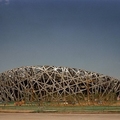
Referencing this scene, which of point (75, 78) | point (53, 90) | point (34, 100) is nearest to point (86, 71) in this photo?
point (75, 78)

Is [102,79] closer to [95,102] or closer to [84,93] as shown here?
[84,93]

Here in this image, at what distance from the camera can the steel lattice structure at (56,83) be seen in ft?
203

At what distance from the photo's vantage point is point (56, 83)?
6322 cm

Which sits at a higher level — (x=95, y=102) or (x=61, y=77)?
(x=61, y=77)

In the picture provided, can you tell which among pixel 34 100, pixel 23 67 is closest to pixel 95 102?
pixel 34 100

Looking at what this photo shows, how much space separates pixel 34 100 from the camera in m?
61.9

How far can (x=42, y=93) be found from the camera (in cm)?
6375

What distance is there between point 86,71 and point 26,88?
13.3 m

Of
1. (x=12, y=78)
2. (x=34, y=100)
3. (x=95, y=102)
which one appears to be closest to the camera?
(x=95, y=102)

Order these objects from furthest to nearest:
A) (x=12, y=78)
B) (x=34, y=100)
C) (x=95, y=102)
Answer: (x=12, y=78), (x=34, y=100), (x=95, y=102)

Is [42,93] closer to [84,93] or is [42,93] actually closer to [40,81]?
[40,81]

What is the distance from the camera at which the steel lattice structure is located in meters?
62.0

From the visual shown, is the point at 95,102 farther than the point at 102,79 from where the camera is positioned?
No

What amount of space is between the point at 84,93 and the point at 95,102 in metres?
12.1
